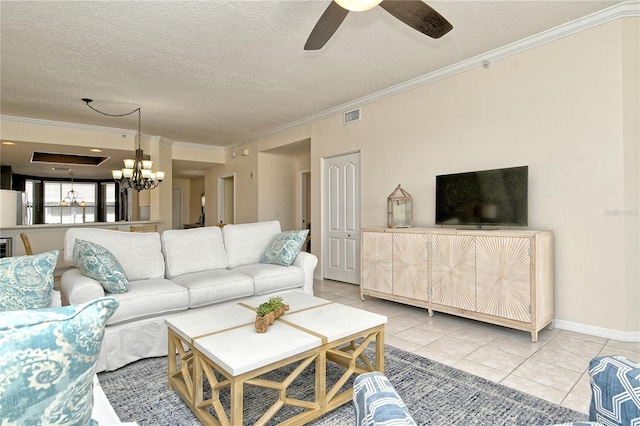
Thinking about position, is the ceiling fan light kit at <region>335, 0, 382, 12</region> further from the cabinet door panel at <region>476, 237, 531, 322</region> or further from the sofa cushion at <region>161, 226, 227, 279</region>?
the sofa cushion at <region>161, 226, 227, 279</region>

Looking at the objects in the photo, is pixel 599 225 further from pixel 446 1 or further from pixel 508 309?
pixel 446 1

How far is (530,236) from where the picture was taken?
2.86m

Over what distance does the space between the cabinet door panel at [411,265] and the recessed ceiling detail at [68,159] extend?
7.46 meters

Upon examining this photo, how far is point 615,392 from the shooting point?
0.96 m

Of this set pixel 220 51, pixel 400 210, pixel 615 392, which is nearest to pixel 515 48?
pixel 400 210

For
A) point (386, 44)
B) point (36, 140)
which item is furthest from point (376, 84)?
point (36, 140)

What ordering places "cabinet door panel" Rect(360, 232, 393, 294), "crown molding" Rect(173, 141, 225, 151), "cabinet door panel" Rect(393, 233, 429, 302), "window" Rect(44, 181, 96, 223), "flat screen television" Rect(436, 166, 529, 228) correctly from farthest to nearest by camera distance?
"window" Rect(44, 181, 96, 223), "crown molding" Rect(173, 141, 225, 151), "cabinet door panel" Rect(360, 232, 393, 294), "cabinet door panel" Rect(393, 233, 429, 302), "flat screen television" Rect(436, 166, 529, 228)

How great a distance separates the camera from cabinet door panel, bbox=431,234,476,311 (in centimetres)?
327

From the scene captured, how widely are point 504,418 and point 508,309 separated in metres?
1.38

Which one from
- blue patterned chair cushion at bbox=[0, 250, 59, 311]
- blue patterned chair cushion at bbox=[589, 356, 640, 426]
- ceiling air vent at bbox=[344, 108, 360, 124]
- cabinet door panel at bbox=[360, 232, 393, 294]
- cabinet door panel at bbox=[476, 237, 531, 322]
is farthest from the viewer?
ceiling air vent at bbox=[344, 108, 360, 124]

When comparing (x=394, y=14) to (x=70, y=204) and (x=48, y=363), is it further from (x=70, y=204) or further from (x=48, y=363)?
(x=70, y=204)

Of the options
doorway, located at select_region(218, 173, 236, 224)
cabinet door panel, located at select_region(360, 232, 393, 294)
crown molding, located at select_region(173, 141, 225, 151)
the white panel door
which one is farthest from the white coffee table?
doorway, located at select_region(218, 173, 236, 224)

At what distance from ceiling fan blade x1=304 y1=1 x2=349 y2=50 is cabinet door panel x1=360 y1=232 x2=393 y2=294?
2.29 metres

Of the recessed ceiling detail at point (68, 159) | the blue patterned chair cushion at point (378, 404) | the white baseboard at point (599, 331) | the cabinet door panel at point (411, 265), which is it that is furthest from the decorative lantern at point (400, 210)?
the recessed ceiling detail at point (68, 159)
